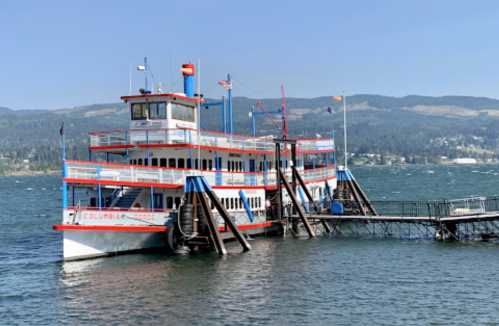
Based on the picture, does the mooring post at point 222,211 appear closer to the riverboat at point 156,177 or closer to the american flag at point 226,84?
the riverboat at point 156,177

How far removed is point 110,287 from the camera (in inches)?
1118

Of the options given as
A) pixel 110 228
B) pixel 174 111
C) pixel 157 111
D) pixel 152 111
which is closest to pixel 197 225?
pixel 110 228

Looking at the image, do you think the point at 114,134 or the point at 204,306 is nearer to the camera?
the point at 204,306

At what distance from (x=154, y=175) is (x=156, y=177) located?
0.18 meters

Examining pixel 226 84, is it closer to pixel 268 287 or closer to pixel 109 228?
pixel 109 228

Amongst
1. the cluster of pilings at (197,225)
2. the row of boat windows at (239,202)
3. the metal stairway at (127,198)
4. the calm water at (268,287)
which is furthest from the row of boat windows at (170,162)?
the calm water at (268,287)

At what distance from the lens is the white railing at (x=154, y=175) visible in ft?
110

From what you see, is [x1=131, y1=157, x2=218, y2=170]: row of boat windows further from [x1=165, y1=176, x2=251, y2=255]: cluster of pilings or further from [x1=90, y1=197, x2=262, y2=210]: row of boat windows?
[x1=165, y1=176, x2=251, y2=255]: cluster of pilings

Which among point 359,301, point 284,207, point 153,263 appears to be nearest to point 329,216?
point 284,207

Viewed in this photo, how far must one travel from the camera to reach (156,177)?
3672 cm

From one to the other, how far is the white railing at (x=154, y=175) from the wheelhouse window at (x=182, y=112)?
3953mm

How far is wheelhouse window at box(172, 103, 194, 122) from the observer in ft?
133

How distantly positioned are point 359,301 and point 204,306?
6119 millimetres

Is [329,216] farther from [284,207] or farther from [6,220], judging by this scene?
[6,220]
